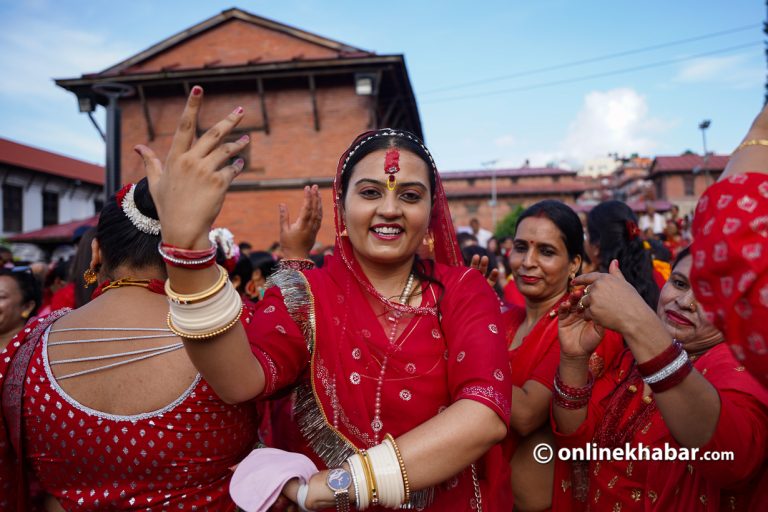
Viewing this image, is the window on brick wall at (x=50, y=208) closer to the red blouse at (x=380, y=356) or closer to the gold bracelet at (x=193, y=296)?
the red blouse at (x=380, y=356)

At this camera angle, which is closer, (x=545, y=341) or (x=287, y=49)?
(x=545, y=341)

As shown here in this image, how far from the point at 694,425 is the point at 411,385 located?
77 cm

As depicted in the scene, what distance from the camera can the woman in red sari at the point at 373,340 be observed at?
128 centimetres

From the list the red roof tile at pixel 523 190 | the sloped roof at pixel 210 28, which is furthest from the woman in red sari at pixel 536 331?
the red roof tile at pixel 523 190

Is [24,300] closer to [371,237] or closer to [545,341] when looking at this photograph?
[371,237]

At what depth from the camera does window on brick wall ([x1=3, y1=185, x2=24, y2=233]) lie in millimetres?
25125

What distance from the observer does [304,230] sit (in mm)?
2520

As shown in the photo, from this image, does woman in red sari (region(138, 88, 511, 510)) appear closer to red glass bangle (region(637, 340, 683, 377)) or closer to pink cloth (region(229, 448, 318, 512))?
pink cloth (region(229, 448, 318, 512))

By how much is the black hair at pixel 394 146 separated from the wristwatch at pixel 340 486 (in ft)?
3.02

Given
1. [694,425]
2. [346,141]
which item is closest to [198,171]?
[694,425]

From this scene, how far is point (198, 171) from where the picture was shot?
120 cm

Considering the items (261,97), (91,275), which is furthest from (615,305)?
(261,97)

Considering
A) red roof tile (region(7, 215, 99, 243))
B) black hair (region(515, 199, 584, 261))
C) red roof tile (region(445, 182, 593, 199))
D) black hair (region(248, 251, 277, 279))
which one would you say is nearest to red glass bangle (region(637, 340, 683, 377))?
black hair (region(515, 199, 584, 261))

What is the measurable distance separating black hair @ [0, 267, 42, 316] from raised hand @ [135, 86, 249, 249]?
2.87 metres
